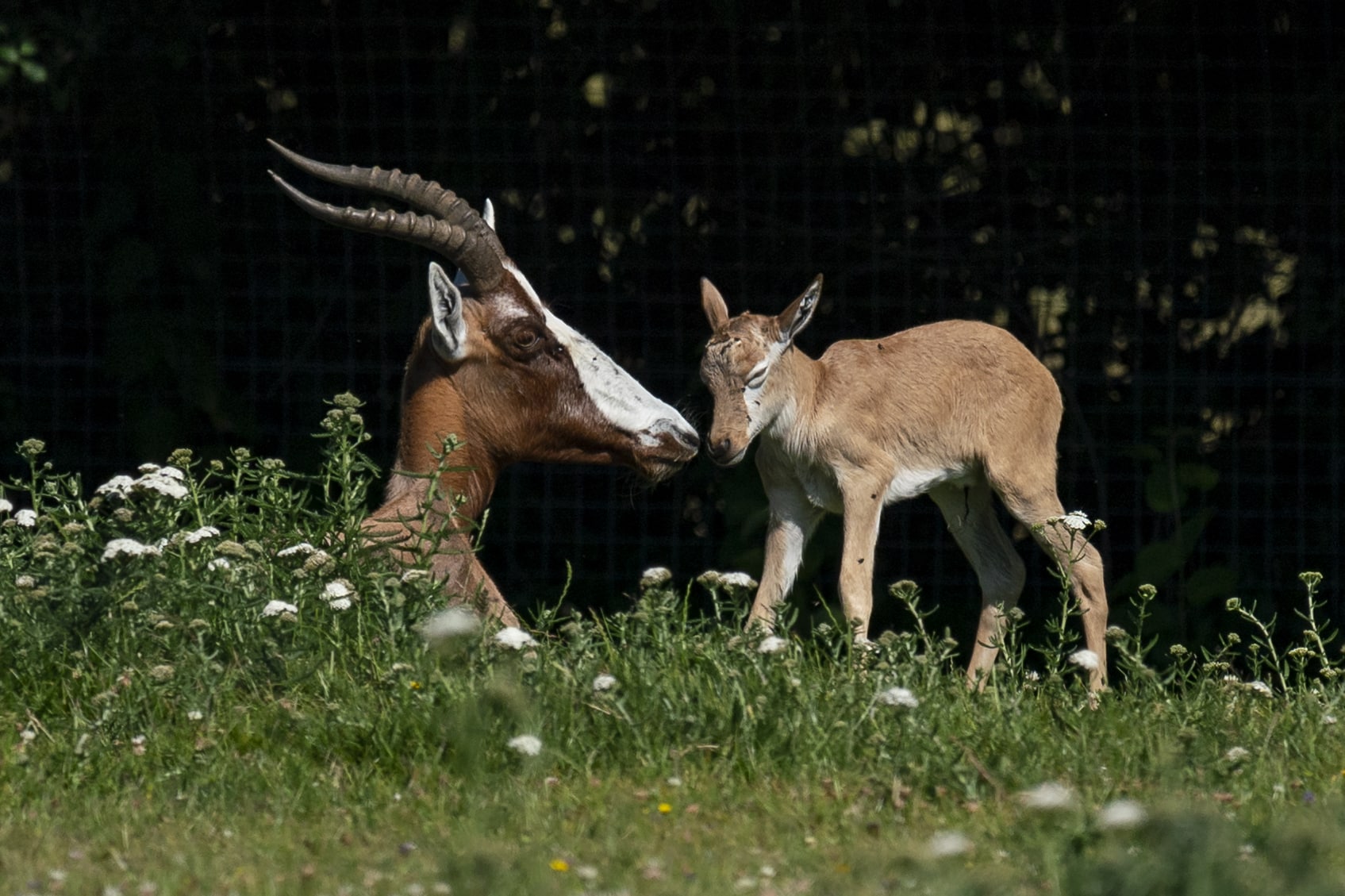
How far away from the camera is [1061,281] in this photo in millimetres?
7566

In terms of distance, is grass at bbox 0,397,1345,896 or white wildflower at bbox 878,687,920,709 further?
white wildflower at bbox 878,687,920,709

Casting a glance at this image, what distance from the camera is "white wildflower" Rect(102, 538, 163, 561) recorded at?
473 centimetres

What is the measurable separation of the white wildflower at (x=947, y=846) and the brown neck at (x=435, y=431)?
253cm

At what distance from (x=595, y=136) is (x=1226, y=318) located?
2.56m

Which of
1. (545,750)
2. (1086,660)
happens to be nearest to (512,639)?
(545,750)

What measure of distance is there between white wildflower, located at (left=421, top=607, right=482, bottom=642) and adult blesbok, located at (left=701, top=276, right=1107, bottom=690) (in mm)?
1272

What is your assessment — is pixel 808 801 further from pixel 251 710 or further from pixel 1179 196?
pixel 1179 196

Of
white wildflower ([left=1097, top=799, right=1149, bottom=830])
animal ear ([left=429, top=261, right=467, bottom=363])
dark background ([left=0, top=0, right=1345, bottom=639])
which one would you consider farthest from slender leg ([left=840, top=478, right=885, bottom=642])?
white wildflower ([left=1097, top=799, right=1149, bottom=830])

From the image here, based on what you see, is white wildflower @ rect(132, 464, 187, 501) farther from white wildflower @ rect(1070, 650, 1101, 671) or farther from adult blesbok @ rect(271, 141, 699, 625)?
white wildflower @ rect(1070, 650, 1101, 671)

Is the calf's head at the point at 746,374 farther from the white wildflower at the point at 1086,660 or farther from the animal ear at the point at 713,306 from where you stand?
the white wildflower at the point at 1086,660

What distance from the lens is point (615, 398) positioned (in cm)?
583

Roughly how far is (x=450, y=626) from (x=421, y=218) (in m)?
1.70

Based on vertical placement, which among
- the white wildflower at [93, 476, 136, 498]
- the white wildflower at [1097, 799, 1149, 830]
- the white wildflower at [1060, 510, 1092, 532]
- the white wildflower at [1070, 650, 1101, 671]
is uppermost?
the white wildflower at [93, 476, 136, 498]

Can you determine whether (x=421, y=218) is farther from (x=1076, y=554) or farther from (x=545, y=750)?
(x=1076, y=554)
